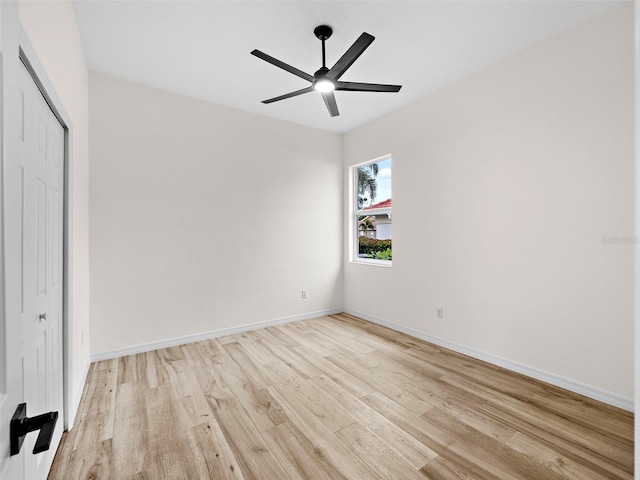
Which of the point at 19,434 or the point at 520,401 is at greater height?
the point at 19,434

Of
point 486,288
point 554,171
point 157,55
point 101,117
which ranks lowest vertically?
point 486,288

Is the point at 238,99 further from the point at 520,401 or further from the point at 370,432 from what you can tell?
the point at 520,401

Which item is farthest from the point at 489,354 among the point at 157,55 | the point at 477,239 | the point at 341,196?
the point at 157,55

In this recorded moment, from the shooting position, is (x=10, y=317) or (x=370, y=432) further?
(x=370, y=432)

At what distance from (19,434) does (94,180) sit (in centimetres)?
305

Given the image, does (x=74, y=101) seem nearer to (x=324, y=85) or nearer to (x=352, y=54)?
(x=324, y=85)

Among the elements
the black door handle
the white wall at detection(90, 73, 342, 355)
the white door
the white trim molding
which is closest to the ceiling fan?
the white door

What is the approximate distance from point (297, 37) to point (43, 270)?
2.39 meters


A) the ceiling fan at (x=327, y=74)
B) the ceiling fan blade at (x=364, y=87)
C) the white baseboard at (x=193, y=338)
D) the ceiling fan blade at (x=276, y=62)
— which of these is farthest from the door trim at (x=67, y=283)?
the ceiling fan blade at (x=364, y=87)

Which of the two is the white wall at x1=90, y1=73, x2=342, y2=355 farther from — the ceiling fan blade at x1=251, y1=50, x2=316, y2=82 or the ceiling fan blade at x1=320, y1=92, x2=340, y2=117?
the ceiling fan blade at x1=251, y1=50, x2=316, y2=82

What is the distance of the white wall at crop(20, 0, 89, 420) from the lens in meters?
1.44

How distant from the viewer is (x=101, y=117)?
9.75 feet

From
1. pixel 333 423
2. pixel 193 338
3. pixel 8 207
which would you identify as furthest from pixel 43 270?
pixel 193 338

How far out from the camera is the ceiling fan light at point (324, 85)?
2.29 metres
